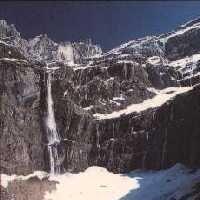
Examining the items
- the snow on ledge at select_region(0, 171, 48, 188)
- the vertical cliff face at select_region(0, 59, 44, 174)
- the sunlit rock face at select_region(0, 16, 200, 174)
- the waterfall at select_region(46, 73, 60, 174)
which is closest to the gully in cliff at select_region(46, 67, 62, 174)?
the waterfall at select_region(46, 73, 60, 174)

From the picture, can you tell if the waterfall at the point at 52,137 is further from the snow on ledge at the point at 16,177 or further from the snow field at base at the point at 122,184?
the snow on ledge at the point at 16,177

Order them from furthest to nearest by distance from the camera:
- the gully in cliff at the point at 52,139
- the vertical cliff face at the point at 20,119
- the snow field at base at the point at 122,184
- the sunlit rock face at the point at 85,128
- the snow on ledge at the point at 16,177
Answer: the gully in cliff at the point at 52,139
the sunlit rock face at the point at 85,128
the vertical cliff face at the point at 20,119
the snow on ledge at the point at 16,177
the snow field at base at the point at 122,184

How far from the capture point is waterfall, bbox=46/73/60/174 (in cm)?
15550

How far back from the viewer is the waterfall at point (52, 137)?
15550cm

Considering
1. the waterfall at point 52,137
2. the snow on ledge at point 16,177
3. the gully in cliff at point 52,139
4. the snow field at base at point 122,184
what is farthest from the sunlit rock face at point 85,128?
the snow field at base at point 122,184

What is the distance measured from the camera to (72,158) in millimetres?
159000

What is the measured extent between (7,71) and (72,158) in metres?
35.5

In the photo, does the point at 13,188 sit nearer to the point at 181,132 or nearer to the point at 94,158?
the point at 94,158

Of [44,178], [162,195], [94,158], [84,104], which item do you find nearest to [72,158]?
[94,158]

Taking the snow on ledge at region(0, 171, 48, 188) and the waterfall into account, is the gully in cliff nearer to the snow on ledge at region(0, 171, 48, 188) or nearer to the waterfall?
the waterfall

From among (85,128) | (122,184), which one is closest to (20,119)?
(85,128)

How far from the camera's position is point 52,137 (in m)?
161

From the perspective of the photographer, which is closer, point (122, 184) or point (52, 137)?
point (122, 184)

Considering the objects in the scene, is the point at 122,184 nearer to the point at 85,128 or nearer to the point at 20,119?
the point at 85,128
